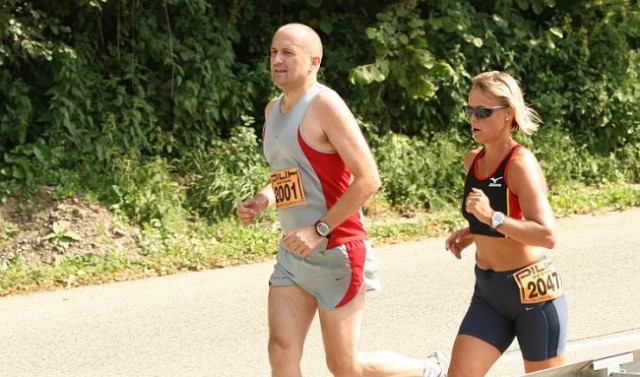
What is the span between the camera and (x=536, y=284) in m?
4.77

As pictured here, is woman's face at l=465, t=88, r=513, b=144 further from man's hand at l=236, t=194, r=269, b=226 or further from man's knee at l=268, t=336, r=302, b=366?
man's knee at l=268, t=336, r=302, b=366

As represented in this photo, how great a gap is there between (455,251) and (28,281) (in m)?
4.68

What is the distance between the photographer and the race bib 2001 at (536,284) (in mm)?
4766

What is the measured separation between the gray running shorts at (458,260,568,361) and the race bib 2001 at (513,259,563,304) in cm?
2

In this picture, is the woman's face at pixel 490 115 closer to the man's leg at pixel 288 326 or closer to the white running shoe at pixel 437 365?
the man's leg at pixel 288 326

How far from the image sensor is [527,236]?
15.0ft

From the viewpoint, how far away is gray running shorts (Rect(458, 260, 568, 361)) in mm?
4777

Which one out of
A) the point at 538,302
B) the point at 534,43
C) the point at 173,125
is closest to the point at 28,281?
the point at 173,125

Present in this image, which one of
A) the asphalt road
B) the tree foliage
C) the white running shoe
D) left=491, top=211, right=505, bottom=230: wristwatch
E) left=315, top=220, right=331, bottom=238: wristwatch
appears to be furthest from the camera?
the tree foliage

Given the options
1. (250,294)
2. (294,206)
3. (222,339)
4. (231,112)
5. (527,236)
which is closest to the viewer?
(527,236)

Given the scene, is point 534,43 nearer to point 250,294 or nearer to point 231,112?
point 231,112

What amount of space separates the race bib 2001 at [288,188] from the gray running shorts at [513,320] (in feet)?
2.71

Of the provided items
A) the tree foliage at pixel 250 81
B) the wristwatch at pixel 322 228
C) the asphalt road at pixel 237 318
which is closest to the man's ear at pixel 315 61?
the wristwatch at pixel 322 228

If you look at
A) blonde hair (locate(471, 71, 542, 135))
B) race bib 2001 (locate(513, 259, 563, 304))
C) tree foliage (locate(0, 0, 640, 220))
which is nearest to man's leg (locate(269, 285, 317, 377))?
race bib 2001 (locate(513, 259, 563, 304))
